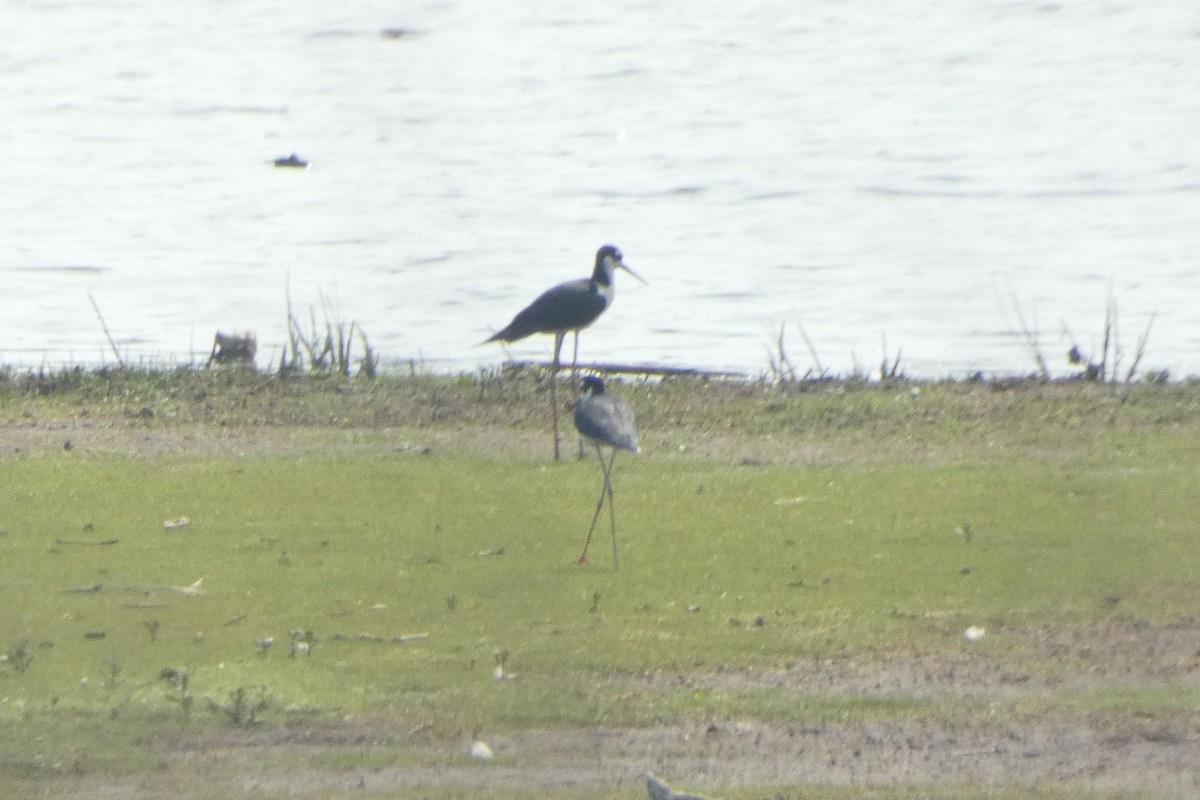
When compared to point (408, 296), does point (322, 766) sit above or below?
below

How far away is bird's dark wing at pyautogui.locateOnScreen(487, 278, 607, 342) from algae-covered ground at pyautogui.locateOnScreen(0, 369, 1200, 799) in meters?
0.33

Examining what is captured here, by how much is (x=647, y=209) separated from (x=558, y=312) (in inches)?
252

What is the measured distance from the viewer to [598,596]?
22.9ft

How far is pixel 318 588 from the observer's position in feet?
23.5

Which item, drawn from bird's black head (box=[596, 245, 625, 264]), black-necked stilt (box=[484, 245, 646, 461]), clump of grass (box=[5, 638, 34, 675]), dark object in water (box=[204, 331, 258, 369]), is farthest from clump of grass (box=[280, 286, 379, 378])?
clump of grass (box=[5, 638, 34, 675])

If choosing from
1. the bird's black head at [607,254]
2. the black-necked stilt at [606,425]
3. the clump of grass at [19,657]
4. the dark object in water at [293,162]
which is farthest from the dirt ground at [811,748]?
the dark object in water at [293,162]

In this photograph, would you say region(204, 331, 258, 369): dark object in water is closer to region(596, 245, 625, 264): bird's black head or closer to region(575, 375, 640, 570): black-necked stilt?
region(596, 245, 625, 264): bird's black head

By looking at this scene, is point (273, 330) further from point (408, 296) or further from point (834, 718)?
point (834, 718)

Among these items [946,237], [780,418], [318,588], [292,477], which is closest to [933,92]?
[946,237]

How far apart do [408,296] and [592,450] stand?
17.1 feet

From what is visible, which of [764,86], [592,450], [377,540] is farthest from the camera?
[764,86]

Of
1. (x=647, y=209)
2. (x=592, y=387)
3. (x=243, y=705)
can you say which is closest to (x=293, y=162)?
(x=647, y=209)

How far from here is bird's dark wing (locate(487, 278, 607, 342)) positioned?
11.2 m

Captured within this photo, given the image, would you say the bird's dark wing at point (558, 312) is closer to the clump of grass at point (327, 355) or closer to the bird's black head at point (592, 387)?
the clump of grass at point (327, 355)
